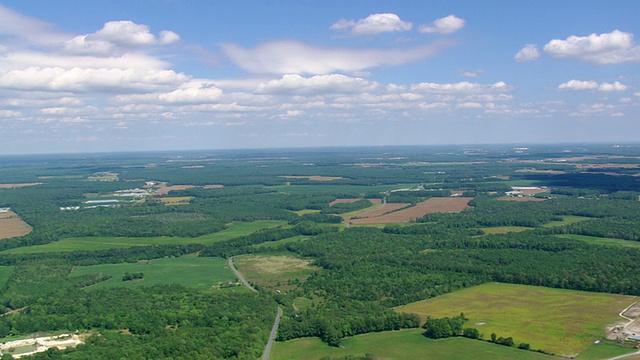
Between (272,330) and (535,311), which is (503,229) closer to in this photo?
(535,311)

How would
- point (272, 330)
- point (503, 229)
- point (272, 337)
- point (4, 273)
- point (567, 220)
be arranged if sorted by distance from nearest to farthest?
point (272, 337) < point (272, 330) < point (4, 273) < point (503, 229) < point (567, 220)

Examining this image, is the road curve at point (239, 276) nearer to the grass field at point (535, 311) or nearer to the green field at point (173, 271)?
the green field at point (173, 271)

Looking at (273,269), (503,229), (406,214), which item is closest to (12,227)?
(273,269)

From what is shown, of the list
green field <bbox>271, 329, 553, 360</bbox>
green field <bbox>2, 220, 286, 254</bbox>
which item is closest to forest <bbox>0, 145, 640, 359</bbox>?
green field <bbox>2, 220, 286, 254</bbox>

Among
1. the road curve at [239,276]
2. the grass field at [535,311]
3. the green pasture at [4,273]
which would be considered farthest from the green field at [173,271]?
the grass field at [535,311]

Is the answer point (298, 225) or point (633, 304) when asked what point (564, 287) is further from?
point (298, 225)

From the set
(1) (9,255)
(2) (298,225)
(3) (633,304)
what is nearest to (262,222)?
(2) (298,225)
